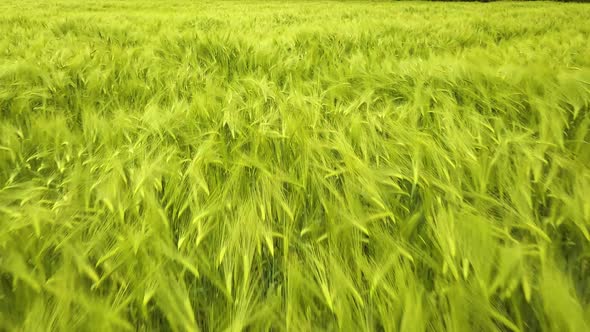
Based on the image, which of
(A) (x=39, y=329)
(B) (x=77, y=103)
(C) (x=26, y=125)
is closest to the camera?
(A) (x=39, y=329)

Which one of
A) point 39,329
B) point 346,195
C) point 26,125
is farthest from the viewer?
point 26,125

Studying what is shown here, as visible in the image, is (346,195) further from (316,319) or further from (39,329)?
(39,329)

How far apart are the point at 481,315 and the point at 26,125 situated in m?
1.07

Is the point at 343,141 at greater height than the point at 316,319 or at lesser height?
greater

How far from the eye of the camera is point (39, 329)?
32 cm

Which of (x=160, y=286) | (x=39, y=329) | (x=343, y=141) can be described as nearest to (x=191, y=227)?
(x=160, y=286)

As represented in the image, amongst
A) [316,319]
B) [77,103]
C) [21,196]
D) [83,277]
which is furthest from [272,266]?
[77,103]

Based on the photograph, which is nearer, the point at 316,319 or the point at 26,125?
the point at 316,319

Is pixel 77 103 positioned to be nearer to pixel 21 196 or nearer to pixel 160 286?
pixel 21 196

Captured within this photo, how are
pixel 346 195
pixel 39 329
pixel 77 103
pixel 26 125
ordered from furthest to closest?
pixel 77 103
pixel 26 125
pixel 346 195
pixel 39 329

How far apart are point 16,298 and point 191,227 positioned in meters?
0.22

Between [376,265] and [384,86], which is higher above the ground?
[384,86]

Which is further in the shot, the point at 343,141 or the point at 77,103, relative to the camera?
the point at 77,103

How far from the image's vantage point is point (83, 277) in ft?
1.27
